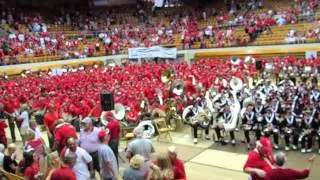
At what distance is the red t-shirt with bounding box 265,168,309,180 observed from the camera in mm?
5797

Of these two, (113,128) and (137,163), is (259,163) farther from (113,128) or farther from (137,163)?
(113,128)

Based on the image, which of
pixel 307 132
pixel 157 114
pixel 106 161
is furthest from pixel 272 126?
pixel 106 161

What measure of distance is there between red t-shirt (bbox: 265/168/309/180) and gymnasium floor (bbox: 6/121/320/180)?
3.41 m

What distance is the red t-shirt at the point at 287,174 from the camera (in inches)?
228

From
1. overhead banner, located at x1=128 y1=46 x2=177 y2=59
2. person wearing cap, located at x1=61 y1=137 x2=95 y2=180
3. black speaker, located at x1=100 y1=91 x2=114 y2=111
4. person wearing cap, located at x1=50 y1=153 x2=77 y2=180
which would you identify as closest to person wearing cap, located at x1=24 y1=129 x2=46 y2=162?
person wearing cap, located at x1=61 y1=137 x2=95 y2=180

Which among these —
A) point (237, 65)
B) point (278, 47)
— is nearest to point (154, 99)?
point (237, 65)

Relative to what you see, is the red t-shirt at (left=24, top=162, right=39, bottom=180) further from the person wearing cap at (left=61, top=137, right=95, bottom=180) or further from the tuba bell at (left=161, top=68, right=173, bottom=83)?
the tuba bell at (left=161, top=68, right=173, bottom=83)

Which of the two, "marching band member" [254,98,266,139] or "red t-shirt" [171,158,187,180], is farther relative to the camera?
"marching band member" [254,98,266,139]

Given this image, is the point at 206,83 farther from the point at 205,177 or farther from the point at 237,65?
the point at 205,177

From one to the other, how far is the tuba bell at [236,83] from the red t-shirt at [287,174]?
37.0 ft

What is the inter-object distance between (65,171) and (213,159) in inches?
234

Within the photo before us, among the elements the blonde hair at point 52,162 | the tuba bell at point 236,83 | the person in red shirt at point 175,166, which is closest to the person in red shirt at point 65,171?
the blonde hair at point 52,162

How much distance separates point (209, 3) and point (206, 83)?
23656 mm

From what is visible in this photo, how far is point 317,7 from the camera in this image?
31.2 metres
